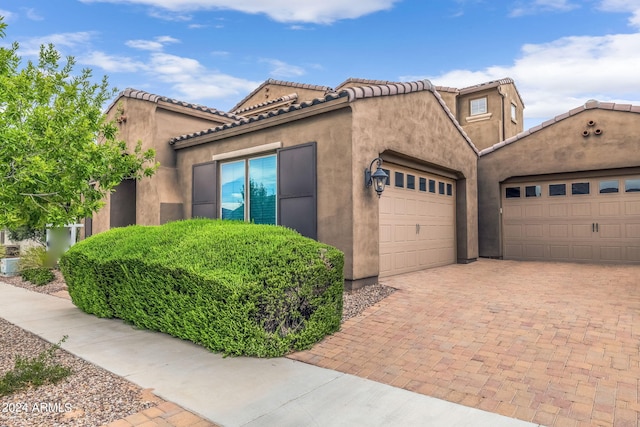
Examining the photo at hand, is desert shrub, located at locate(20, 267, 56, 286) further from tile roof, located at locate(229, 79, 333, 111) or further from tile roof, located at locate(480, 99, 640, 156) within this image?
tile roof, located at locate(480, 99, 640, 156)

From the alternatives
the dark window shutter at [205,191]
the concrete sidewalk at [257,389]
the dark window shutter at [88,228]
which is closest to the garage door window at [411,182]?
the dark window shutter at [205,191]

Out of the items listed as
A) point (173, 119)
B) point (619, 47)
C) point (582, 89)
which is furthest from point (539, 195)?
point (582, 89)

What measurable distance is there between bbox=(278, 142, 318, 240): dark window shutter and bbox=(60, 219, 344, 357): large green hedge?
2.44 meters

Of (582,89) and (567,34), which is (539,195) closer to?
(567,34)

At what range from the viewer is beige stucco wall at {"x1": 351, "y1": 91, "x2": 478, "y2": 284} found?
23.8ft

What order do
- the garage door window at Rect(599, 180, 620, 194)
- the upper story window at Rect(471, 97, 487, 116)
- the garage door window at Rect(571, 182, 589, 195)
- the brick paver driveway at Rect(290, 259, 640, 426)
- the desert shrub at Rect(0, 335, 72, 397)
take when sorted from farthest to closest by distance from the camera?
the upper story window at Rect(471, 97, 487, 116)
the garage door window at Rect(571, 182, 589, 195)
the garage door window at Rect(599, 180, 620, 194)
the desert shrub at Rect(0, 335, 72, 397)
the brick paver driveway at Rect(290, 259, 640, 426)

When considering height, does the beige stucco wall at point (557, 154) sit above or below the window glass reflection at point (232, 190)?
above

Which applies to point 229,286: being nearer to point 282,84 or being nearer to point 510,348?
point 510,348

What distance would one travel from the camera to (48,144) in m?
3.59

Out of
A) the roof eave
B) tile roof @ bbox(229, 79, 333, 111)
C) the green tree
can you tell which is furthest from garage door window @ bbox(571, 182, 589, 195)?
the green tree

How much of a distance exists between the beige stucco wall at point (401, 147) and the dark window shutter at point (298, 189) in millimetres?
992

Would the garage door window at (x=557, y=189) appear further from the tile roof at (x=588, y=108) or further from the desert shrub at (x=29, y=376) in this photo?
the desert shrub at (x=29, y=376)

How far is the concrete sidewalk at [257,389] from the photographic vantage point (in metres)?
2.87

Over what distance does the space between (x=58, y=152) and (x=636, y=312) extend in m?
7.90
